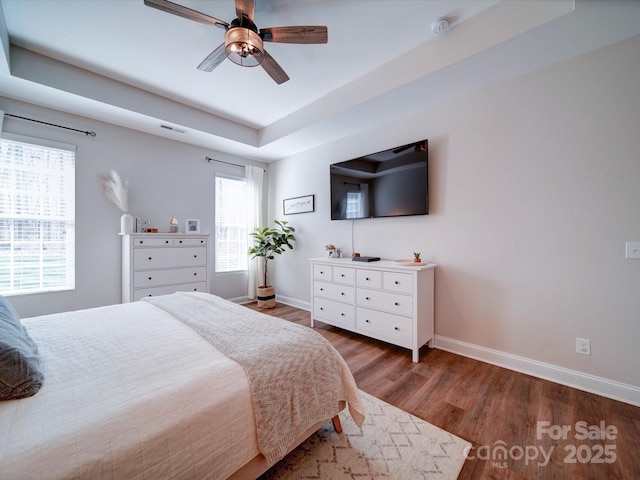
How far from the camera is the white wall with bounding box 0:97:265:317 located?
271cm

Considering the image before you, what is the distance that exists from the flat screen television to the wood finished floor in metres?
1.56

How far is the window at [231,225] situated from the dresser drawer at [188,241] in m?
0.67

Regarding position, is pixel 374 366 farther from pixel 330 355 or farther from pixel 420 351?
pixel 330 355

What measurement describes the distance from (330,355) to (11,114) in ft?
12.6

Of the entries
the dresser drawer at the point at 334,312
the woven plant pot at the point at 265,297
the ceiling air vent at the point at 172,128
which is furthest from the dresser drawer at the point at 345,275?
the ceiling air vent at the point at 172,128

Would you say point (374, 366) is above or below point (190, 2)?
below

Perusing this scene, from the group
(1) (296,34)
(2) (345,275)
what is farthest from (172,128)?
(2) (345,275)

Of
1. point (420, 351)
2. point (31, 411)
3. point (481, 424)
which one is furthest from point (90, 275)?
point (481, 424)

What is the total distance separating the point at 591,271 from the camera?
1.92 meters

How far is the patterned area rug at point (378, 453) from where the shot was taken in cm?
128

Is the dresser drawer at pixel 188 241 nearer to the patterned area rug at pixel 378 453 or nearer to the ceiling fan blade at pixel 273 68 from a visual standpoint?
the ceiling fan blade at pixel 273 68

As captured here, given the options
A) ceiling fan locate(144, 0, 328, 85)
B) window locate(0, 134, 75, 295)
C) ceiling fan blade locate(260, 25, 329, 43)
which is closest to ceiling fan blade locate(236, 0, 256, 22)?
ceiling fan locate(144, 0, 328, 85)

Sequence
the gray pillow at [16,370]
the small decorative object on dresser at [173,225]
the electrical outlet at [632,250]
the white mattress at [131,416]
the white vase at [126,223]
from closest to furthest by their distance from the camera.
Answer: the white mattress at [131,416], the gray pillow at [16,370], the electrical outlet at [632,250], the white vase at [126,223], the small decorative object on dresser at [173,225]

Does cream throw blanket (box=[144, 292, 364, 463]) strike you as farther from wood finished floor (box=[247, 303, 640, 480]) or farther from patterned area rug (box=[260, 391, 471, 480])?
wood finished floor (box=[247, 303, 640, 480])
